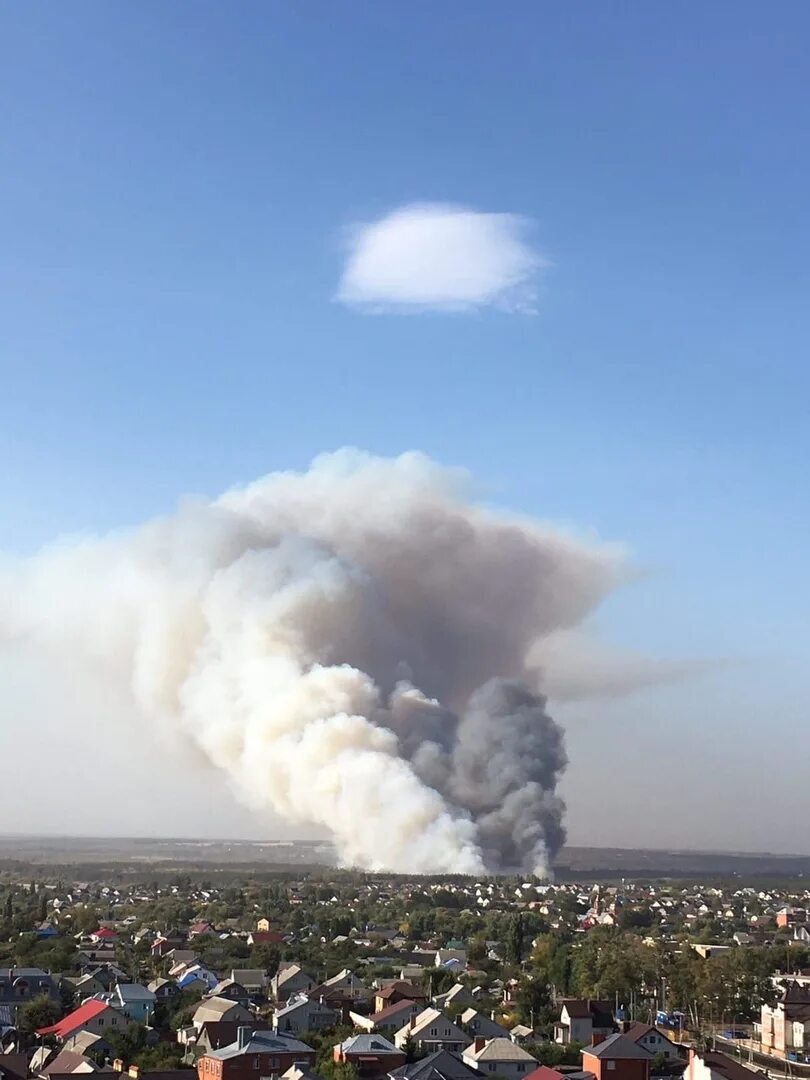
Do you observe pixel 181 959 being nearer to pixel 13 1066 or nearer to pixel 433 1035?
pixel 433 1035

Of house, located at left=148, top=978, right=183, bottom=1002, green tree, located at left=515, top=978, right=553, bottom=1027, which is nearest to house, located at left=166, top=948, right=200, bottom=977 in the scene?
house, located at left=148, top=978, right=183, bottom=1002

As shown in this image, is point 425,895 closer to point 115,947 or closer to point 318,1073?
point 115,947

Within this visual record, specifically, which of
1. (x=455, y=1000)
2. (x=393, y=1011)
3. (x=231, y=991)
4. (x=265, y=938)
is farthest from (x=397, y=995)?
(x=265, y=938)

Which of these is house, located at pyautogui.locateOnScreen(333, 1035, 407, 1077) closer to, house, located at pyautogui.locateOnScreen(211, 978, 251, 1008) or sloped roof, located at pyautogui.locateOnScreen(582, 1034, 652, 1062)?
sloped roof, located at pyautogui.locateOnScreen(582, 1034, 652, 1062)

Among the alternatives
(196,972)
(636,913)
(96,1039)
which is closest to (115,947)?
(196,972)

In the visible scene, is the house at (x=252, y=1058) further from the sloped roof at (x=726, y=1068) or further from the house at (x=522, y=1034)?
the sloped roof at (x=726, y=1068)
